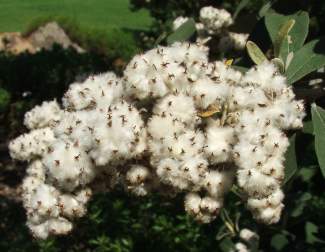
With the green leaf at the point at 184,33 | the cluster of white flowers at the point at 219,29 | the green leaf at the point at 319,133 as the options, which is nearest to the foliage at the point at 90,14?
the cluster of white flowers at the point at 219,29

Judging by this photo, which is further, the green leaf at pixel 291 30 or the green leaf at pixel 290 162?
the green leaf at pixel 291 30

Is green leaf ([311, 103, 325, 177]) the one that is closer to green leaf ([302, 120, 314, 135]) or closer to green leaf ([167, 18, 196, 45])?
green leaf ([302, 120, 314, 135])

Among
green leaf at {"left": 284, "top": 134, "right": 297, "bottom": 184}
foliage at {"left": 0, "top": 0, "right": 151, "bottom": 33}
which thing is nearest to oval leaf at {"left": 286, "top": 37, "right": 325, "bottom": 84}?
green leaf at {"left": 284, "top": 134, "right": 297, "bottom": 184}

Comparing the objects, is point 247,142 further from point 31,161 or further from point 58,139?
point 31,161

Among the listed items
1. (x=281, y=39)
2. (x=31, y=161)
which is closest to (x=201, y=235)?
(x=31, y=161)

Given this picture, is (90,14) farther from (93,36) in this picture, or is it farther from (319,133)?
(319,133)

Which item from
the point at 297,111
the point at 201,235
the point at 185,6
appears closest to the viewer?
the point at 297,111

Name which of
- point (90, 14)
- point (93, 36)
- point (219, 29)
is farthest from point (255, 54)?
point (90, 14)

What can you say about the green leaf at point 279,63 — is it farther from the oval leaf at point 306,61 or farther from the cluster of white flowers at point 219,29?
the cluster of white flowers at point 219,29
